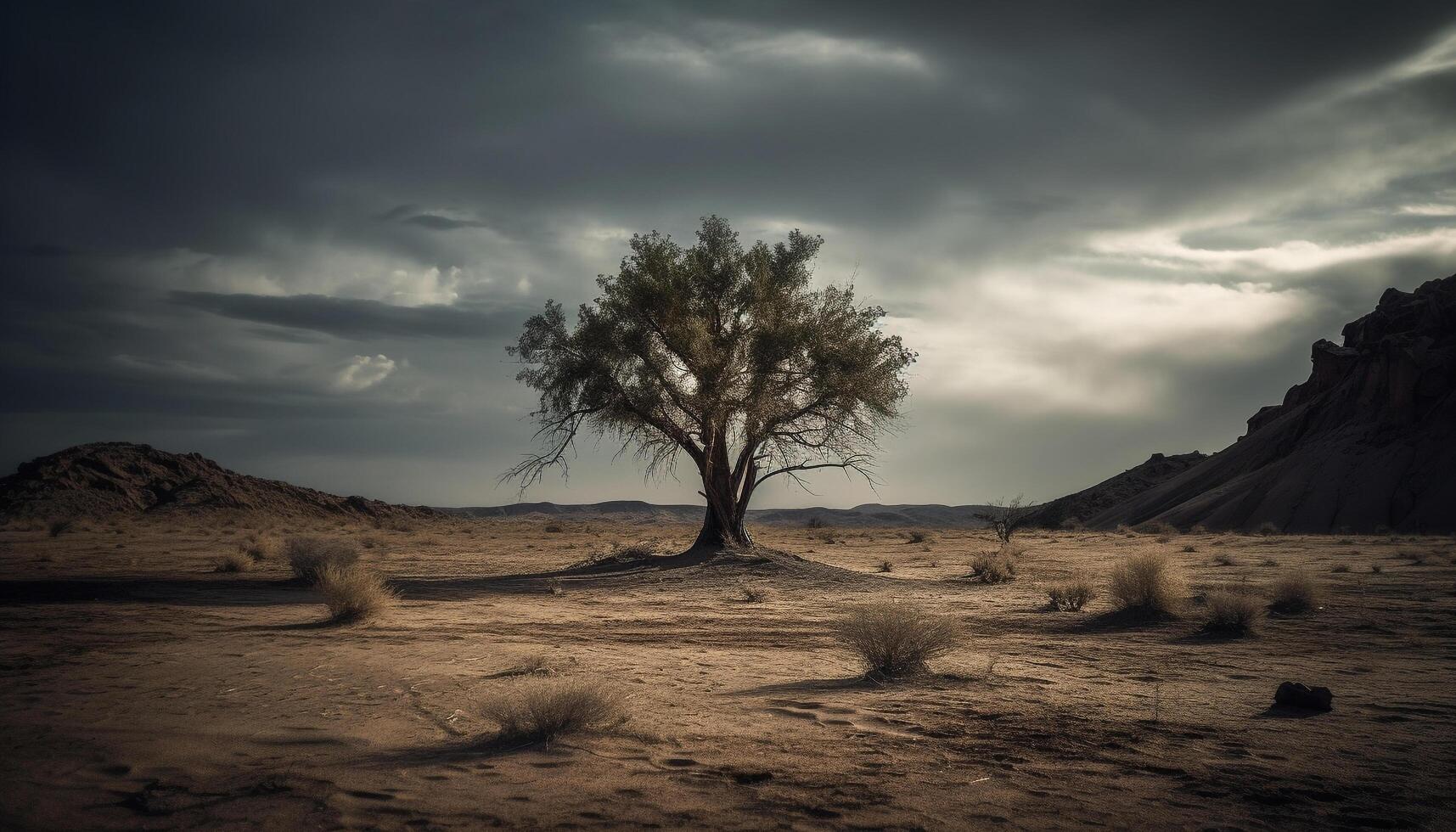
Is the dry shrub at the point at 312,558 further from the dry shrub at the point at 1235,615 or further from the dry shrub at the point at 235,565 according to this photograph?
the dry shrub at the point at 1235,615

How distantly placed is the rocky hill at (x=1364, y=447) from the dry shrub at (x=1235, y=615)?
47524 mm

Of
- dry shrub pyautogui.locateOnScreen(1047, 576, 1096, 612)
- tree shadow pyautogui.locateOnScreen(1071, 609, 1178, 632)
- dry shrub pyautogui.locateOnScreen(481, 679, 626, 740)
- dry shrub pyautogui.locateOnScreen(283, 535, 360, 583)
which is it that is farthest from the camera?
dry shrub pyautogui.locateOnScreen(283, 535, 360, 583)

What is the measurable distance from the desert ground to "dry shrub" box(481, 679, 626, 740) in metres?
0.14

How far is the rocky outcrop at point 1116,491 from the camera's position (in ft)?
285

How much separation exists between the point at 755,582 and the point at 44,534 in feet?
119

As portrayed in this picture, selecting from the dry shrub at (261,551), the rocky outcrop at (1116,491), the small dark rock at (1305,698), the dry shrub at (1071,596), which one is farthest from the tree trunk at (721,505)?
the rocky outcrop at (1116,491)

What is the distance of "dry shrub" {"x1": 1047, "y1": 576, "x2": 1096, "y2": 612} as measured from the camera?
14648 millimetres

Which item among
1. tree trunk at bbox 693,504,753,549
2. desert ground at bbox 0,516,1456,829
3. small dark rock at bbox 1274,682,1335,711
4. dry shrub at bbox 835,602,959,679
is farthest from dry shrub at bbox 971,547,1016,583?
A: small dark rock at bbox 1274,682,1335,711

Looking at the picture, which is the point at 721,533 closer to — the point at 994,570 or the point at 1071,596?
the point at 994,570

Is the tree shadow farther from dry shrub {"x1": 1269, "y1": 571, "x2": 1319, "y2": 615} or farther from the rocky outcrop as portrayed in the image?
the rocky outcrop

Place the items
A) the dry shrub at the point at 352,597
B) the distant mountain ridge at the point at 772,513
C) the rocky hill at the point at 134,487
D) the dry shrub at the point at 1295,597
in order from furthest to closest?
the distant mountain ridge at the point at 772,513 < the rocky hill at the point at 134,487 < the dry shrub at the point at 1295,597 < the dry shrub at the point at 352,597

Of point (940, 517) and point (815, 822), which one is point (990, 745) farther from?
point (940, 517)

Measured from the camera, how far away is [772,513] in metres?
168

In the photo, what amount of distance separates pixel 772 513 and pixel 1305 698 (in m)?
162
